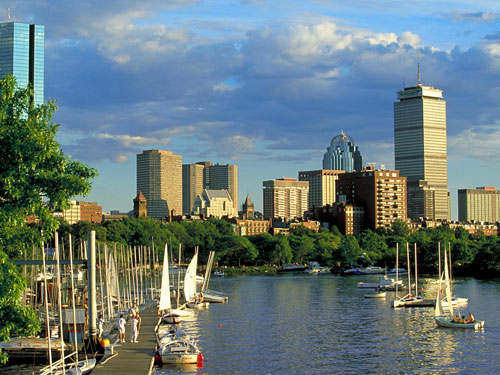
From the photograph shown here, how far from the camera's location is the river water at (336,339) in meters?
53.2

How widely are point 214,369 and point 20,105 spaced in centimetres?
2945

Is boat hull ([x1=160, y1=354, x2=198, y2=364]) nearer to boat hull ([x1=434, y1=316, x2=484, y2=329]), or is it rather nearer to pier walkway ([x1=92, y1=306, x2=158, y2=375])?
pier walkway ([x1=92, y1=306, x2=158, y2=375])

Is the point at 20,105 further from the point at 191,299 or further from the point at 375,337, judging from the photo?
the point at 191,299

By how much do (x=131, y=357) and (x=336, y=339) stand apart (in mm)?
24075

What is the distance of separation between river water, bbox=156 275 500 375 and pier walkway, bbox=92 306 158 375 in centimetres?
240

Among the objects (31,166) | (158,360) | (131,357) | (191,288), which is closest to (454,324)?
(158,360)

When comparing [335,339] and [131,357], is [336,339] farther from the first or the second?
[131,357]

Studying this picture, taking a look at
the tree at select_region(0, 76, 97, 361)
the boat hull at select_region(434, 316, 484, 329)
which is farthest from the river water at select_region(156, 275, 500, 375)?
the tree at select_region(0, 76, 97, 361)

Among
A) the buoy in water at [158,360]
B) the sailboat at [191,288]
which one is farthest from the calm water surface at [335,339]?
the sailboat at [191,288]

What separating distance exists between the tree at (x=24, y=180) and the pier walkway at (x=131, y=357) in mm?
18296

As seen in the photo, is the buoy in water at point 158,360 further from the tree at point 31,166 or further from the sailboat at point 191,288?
the sailboat at point 191,288

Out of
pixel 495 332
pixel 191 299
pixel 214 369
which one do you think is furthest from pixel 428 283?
pixel 214 369

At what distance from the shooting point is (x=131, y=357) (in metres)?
49.8

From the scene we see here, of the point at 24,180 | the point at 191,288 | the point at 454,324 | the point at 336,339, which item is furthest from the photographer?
the point at 191,288
